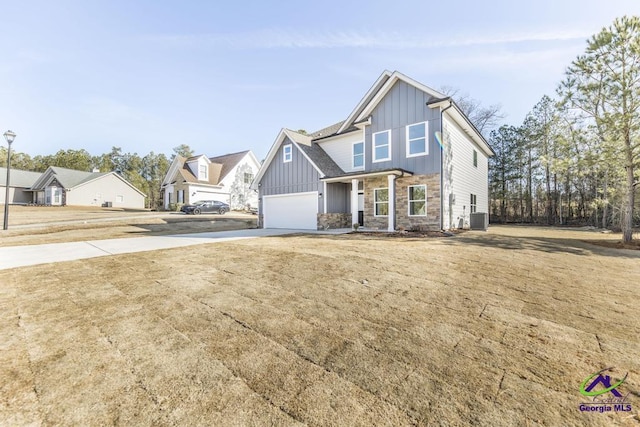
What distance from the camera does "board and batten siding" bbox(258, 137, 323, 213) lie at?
48.9ft

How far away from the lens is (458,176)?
1377 cm

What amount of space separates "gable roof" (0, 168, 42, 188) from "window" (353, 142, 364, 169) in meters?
46.5

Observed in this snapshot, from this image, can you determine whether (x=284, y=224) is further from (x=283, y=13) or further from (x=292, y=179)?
(x=283, y=13)

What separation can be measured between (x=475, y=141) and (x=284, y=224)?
13581 mm

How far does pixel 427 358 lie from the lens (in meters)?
2.35

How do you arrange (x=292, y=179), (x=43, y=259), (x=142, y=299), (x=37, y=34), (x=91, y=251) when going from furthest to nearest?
(x=292, y=179), (x=37, y=34), (x=91, y=251), (x=43, y=259), (x=142, y=299)

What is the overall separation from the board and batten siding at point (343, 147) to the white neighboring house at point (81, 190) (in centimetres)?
3235

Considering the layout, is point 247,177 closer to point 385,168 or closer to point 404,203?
point 385,168

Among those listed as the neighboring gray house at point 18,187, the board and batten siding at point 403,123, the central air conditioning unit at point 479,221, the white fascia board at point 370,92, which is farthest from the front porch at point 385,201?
the neighboring gray house at point 18,187

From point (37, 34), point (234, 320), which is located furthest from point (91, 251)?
point (37, 34)

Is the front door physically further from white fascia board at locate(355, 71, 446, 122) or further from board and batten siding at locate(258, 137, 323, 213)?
white fascia board at locate(355, 71, 446, 122)

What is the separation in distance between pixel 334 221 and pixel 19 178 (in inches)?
1871

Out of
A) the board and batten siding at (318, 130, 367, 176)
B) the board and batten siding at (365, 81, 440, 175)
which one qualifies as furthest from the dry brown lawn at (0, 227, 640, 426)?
the board and batten siding at (318, 130, 367, 176)

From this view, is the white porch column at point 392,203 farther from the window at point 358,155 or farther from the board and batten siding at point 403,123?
the window at point 358,155
